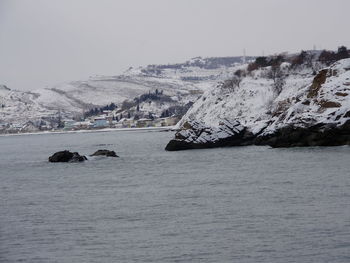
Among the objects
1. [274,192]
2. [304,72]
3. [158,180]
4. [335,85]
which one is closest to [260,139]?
[335,85]

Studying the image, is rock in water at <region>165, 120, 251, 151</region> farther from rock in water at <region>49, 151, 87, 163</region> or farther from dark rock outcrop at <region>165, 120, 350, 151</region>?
rock in water at <region>49, 151, 87, 163</region>

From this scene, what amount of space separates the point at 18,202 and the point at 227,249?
1553cm

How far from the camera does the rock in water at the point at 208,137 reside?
67625 millimetres

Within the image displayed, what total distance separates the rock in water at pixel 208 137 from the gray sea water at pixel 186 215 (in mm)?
23667

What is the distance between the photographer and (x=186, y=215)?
2436 centimetres

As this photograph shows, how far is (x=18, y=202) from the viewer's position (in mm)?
31266

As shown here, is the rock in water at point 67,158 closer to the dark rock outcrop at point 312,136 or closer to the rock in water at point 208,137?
the rock in water at point 208,137

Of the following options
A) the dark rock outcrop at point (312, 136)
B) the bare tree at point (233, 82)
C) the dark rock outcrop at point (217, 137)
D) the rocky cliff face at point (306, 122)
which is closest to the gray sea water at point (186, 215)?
the dark rock outcrop at point (312, 136)

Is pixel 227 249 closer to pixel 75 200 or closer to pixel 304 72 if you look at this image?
pixel 75 200

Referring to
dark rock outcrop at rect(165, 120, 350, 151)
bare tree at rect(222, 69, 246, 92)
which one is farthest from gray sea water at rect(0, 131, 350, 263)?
bare tree at rect(222, 69, 246, 92)

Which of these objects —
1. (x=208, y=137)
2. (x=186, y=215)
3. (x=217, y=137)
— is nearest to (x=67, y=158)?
(x=208, y=137)

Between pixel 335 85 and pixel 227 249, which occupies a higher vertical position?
pixel 335 85

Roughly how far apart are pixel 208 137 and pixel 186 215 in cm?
4395

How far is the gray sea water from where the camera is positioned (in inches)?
740
